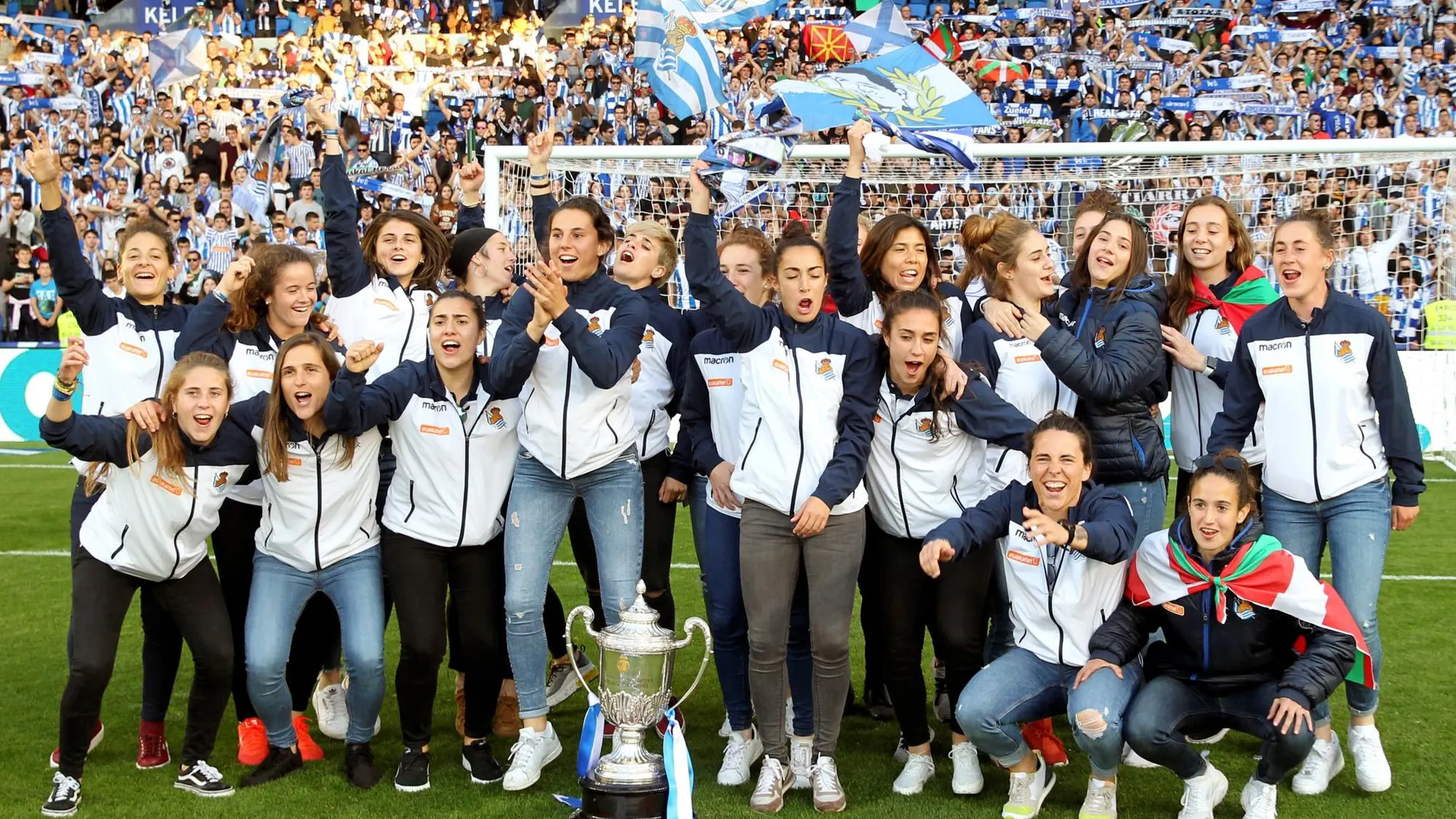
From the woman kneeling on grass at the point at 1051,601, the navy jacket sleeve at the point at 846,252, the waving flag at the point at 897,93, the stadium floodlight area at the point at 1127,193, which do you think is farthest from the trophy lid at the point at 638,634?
the stadium floodlight area at the point at 1127,193

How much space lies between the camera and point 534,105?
19.9 meters

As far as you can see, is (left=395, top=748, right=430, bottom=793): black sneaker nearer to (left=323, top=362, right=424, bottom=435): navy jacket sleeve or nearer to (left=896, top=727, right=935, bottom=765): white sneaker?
(left=323, top=362, right=424, bottom=435): navy jacket sleeve

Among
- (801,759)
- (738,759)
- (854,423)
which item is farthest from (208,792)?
(854,423)

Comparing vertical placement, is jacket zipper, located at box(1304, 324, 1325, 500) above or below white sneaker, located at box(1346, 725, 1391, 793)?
above

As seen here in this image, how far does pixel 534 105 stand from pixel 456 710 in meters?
15.2

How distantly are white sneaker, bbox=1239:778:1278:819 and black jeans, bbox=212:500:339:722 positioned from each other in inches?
121

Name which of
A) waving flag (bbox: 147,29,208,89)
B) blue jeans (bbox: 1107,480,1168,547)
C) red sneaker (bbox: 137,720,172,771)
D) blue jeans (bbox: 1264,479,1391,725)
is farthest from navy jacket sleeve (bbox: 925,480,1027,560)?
waving flag (bbox: 147,29,208,89)

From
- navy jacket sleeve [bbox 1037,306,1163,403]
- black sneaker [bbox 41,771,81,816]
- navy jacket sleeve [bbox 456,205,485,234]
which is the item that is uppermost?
navy jacket sleeve [bbox 456,205,485,234]

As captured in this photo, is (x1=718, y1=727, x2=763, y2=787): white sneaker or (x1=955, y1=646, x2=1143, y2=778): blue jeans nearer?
(x1=955, y1=646, x2=1143, y2=778): blue jeans

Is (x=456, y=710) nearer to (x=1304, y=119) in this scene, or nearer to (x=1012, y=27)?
(x=1304, y=119)

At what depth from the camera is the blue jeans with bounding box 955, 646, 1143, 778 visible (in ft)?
14.3

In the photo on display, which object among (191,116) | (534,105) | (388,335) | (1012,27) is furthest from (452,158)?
(388,335)

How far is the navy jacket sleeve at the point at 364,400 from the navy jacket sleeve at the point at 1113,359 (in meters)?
2.15

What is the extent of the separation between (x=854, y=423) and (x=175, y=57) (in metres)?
17.5
